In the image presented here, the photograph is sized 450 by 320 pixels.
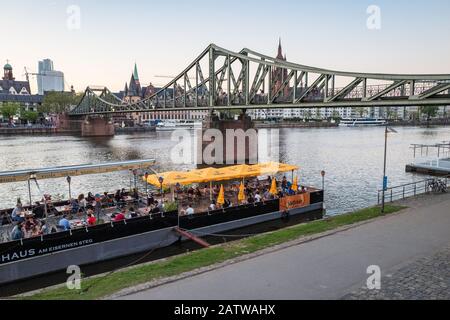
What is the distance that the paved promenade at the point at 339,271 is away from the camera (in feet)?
37.0

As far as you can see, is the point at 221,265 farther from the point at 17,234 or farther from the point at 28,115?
the point at 28,115

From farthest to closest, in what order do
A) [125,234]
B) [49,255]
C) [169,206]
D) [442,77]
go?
[442,77], [169,206], [125,234], [49,255]

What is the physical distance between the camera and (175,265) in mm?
15062

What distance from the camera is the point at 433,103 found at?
31.2 meters

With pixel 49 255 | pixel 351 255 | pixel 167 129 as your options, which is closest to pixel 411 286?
pixel 351 255

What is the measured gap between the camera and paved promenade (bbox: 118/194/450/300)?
444 inches

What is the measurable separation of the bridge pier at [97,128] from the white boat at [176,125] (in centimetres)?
3097

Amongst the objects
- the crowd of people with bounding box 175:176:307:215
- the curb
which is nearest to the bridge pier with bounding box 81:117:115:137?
the crowd of people with bounding box 175:176:307:215

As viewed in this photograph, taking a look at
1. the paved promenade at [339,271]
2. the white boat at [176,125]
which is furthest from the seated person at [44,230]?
the white boat at [176,125]

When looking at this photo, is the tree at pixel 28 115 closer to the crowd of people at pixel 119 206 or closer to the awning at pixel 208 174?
the crowd of people at pixel 119 206

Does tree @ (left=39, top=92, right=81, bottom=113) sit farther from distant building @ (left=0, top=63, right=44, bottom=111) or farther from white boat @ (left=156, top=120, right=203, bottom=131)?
white boat @ (left=156, top=120, right=203, bottom=131)

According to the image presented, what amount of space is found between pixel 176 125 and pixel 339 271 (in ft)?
545
